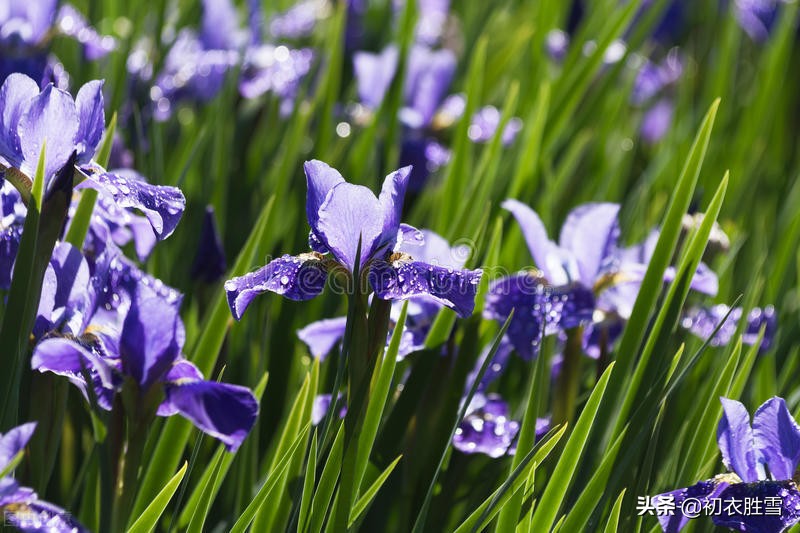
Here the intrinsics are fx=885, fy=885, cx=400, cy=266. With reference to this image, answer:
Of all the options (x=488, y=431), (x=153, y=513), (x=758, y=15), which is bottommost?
(x=153, y=513)

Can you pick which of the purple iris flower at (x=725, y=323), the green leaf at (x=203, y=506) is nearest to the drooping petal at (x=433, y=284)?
the green leaf at (x=203, y=506)

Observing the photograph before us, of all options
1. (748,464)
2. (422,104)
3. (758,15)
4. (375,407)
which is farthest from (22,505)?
(758,15)

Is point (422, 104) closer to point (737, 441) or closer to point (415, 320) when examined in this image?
point (415, 320)

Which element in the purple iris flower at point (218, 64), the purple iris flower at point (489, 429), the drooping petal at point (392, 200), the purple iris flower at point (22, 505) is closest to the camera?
the purple iris flower at point (22, 505)

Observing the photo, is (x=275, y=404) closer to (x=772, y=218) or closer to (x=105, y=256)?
(x=105, y=256)

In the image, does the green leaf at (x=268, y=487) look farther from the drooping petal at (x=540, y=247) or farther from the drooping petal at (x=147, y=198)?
the drooping petal at (x=540, y=247)

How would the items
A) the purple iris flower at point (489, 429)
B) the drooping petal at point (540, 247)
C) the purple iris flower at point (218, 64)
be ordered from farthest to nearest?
the purple iris flower at point (218, 64), the drooping petal at point (540, 247), the purple iris flower at point (489, 429)
